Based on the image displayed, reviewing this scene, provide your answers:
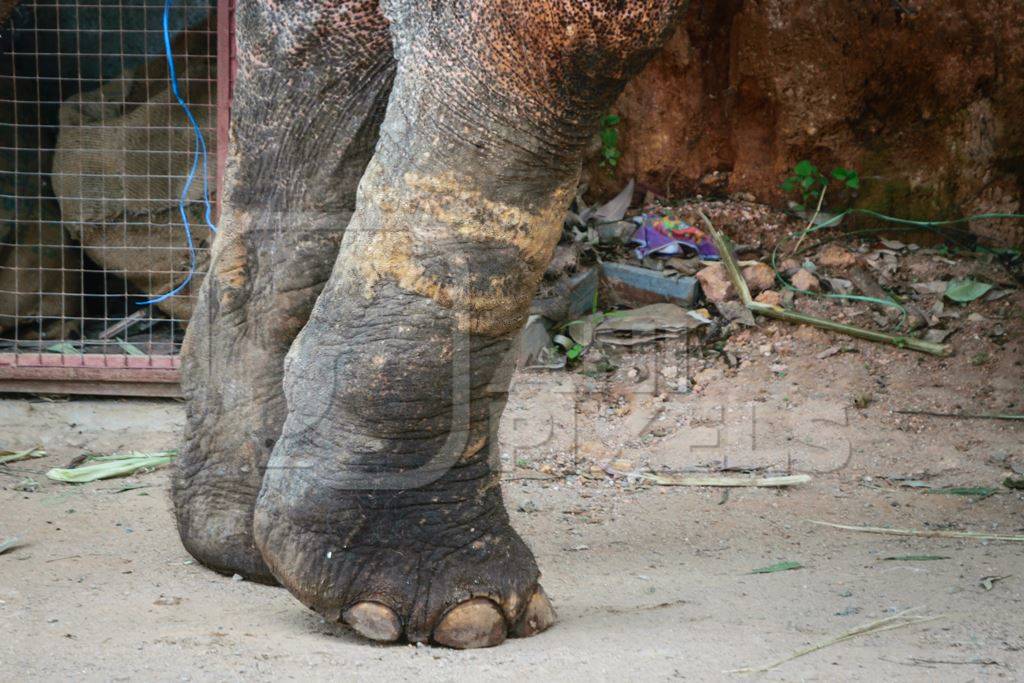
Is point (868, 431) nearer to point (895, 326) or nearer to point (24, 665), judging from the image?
point (895, 326)

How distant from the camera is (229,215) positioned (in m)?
2.55

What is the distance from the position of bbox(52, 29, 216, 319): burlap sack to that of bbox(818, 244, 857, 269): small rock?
92.4 inches

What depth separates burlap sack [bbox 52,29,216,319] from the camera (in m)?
4.70

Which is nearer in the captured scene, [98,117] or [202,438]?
[202,438]

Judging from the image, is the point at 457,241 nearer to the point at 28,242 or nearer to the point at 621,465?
the point at 621,465

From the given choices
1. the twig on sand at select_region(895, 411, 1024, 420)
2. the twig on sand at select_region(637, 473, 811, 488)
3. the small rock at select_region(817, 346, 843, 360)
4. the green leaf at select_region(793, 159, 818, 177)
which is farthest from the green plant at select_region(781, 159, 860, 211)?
the twig on sand at select_region(637, 473, 811, 488)

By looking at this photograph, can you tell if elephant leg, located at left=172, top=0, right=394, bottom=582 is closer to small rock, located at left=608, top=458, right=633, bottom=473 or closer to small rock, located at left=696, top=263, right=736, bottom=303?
small rock, located at left=608, top=458, right=633, bottom=473

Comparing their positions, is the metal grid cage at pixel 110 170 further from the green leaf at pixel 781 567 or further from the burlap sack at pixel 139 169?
the green leaf at pixel 781 567

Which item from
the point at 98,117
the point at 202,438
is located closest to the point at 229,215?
the point at 202,438

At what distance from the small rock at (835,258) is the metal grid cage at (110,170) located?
92.4 inches

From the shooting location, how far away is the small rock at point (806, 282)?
4523 mm

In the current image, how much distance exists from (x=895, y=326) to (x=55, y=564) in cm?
293

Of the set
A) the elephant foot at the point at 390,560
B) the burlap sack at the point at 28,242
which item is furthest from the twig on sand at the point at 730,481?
the burlap sack at the point at 28,242

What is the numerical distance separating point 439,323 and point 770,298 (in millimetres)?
2881
